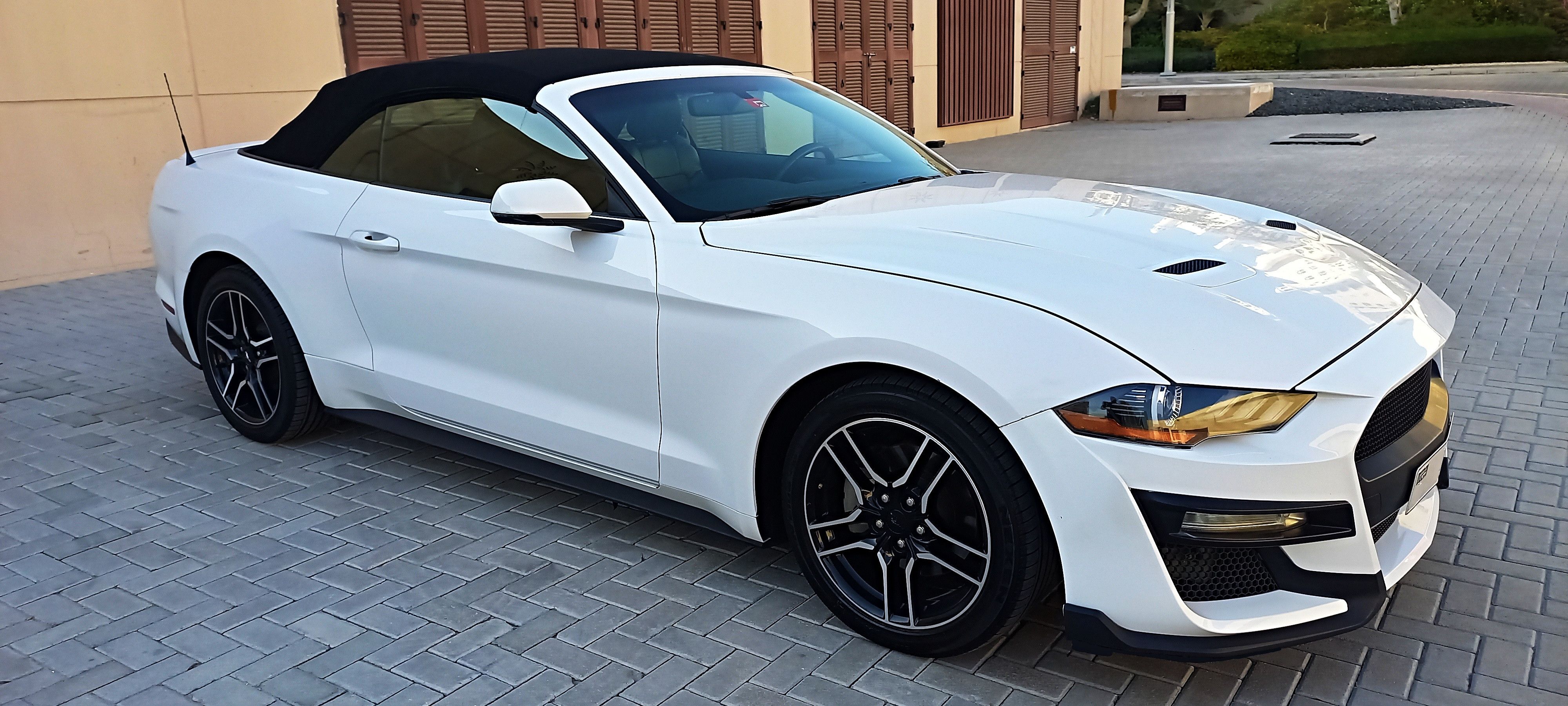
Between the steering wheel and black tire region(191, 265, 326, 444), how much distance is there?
2.06 meters

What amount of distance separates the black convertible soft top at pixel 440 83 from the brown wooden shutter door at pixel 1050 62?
1763 centimetres

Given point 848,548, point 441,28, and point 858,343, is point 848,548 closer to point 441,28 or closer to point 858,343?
point 858,343

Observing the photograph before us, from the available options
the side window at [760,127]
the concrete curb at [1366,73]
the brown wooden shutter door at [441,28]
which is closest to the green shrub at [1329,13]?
the concrete curb at [1366,73]

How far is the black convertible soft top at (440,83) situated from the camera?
3.95m

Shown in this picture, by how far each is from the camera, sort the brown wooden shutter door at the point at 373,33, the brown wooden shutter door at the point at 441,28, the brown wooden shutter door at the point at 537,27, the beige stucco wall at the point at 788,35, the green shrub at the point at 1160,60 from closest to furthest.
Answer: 1. the brown wooden shutter door at the point at 373,33
2. the brown wooden shutter door at the point at 537,27
3. the brown wooden shutter door at the point at 441,28
4. the beige stucco wall at the point at 788,35
5. the green shrub at the point at 1160,60

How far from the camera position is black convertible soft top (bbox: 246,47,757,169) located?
155 inches

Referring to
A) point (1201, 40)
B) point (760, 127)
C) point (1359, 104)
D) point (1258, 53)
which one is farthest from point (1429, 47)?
point (760, 127)

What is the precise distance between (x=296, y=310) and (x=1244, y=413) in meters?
3.43

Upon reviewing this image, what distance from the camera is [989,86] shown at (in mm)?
19875

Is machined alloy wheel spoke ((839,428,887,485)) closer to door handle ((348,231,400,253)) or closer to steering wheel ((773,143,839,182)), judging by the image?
steering wheel ((773,143,839,182))

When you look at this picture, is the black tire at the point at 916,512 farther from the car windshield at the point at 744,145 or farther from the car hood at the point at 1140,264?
the car windshield at the point at 744,145

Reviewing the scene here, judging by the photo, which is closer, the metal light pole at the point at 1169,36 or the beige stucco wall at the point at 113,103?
the beige stucco wall at the point at 113,103

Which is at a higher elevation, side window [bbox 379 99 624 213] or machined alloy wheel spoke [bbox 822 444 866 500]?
side window [bbox 379 99 624 213]

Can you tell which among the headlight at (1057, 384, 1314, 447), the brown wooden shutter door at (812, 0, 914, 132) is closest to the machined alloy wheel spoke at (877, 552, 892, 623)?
the headlight at (1057, 384, 1314, 447)
